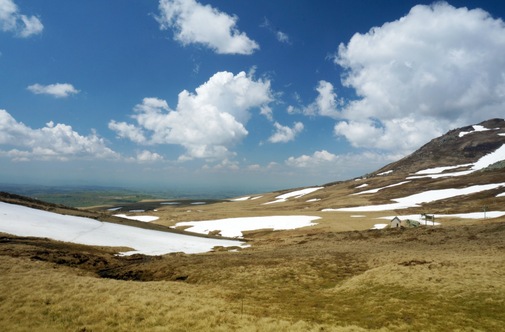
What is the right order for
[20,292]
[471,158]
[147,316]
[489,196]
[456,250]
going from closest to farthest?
[147,316]
[20,292]
[456,250]
[489,196]
[471,158]

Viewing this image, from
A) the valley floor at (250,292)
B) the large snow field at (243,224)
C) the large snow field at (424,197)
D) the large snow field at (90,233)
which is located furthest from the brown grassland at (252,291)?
the large snow field at (424,197)

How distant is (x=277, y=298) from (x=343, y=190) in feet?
506

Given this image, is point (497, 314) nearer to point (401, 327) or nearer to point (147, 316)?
point (401, 327)

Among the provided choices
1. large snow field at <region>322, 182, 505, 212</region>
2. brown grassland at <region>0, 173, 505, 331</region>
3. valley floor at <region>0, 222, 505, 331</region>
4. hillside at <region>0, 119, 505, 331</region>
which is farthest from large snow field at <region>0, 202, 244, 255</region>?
large snow field at <region>322, 182, 505, 212</region>

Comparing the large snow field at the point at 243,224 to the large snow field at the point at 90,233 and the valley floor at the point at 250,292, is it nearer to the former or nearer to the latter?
the large snow field at the point at 90,233

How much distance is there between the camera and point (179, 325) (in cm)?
1689

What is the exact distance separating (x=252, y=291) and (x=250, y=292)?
0.34m

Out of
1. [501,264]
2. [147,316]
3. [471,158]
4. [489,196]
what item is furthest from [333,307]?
[471,158]

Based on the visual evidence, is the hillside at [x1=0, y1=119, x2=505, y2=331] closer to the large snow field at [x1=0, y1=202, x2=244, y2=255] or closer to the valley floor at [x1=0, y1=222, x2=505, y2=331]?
the valley floor at [x1=0, y1=222, x2=505, y2=331]

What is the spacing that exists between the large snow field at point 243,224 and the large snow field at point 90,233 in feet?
78.3

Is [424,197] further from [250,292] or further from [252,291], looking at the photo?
[250,292]

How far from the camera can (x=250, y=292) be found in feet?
80.2

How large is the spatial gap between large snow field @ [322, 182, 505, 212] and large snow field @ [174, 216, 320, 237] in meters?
29.0

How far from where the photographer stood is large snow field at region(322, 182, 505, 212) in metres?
104
